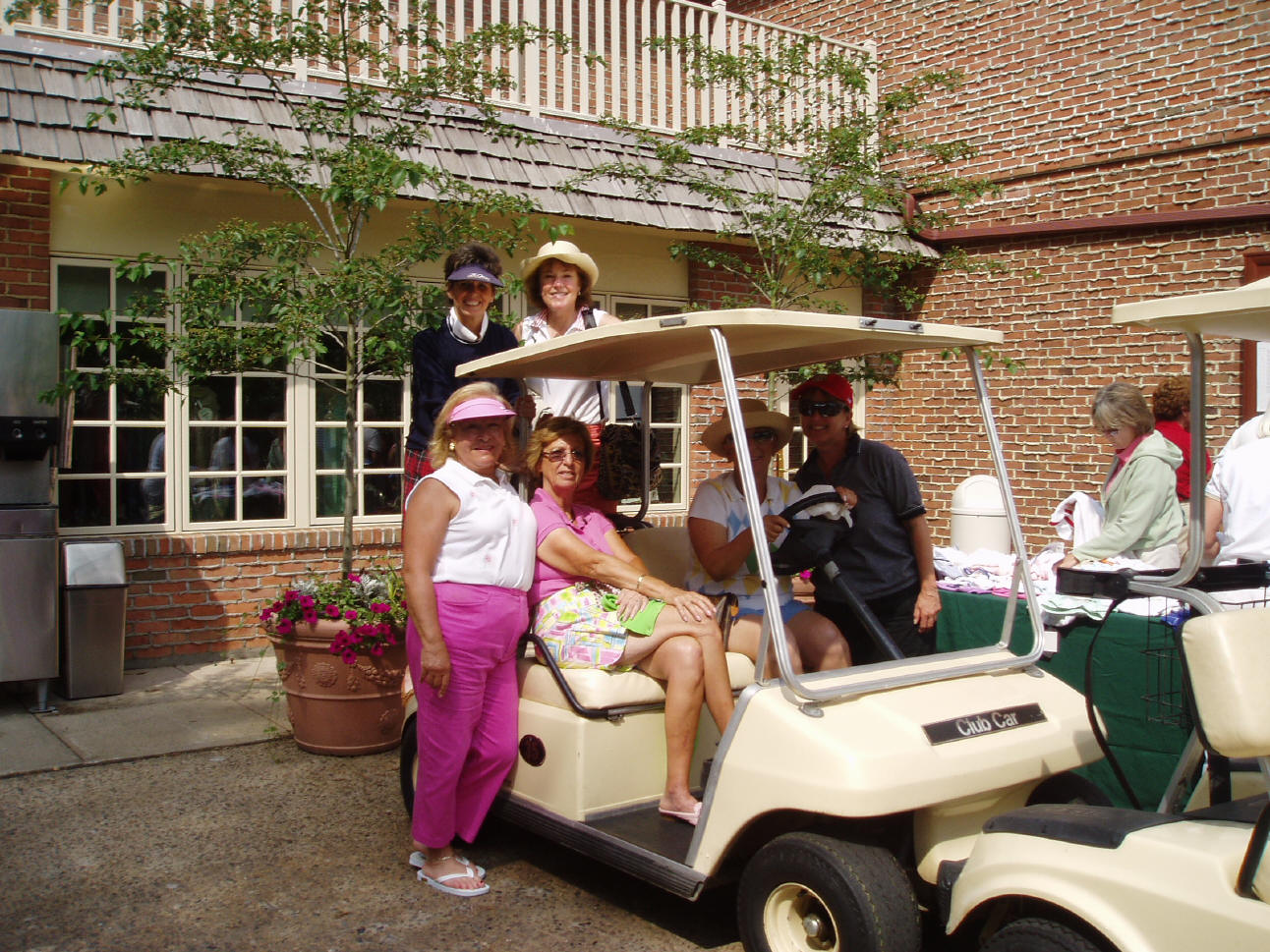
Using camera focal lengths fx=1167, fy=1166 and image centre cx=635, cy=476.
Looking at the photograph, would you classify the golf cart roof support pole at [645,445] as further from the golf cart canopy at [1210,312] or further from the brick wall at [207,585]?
the brick wall at [207,585]

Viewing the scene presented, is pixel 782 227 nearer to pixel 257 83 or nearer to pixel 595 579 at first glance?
pixel 257 83

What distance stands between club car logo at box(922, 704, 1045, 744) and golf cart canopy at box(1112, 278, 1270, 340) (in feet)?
3.85

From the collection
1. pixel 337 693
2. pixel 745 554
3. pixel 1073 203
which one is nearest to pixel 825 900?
pixel 745 554

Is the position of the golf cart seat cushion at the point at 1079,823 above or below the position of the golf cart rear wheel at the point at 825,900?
above

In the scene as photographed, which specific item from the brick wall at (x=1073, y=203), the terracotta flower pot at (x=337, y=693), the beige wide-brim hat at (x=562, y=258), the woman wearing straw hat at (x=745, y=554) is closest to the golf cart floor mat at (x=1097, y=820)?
the woman wearing straw hat at (x=745, y=554)

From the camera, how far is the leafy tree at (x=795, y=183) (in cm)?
758

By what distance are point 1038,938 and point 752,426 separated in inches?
86.9

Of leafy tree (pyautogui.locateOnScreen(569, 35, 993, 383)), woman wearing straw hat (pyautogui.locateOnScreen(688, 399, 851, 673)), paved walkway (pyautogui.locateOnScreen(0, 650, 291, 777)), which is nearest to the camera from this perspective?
woman wearing straw hat (pyautogui.locateOnScreen(688, 399, 851, 673))

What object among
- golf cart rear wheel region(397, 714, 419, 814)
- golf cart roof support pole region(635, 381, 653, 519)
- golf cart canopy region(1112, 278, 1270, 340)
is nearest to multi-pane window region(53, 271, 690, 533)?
golf cart roof support pole region(635, 381, 653, 519)

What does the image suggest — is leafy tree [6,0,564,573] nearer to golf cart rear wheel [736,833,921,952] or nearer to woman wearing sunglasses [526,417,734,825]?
woman wearing sunglasses [526,417,734,825]

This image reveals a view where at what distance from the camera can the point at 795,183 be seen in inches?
360

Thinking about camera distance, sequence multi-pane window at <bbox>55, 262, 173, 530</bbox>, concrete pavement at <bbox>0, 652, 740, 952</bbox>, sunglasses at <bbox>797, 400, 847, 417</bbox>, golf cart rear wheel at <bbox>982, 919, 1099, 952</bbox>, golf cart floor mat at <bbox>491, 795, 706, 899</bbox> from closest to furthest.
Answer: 1. golf cart rear wheel at <bbox>982, 919, 1099, 952</bbox>
2. golf cart floor mat at <bbox>491, 795, 706, 899</bbox>
3. concrete pavement at <bbox>0, 652, 740, 952</bbox>
4. sunglasses at <bbox>797, 400, 847, 417</bbox>
5. multi-pane window at <bbox>55, 262, 173, 530</bbox>

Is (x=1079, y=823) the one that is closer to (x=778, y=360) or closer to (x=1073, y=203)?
(x=778, y=360)

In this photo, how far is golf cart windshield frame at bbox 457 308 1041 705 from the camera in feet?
10.8
